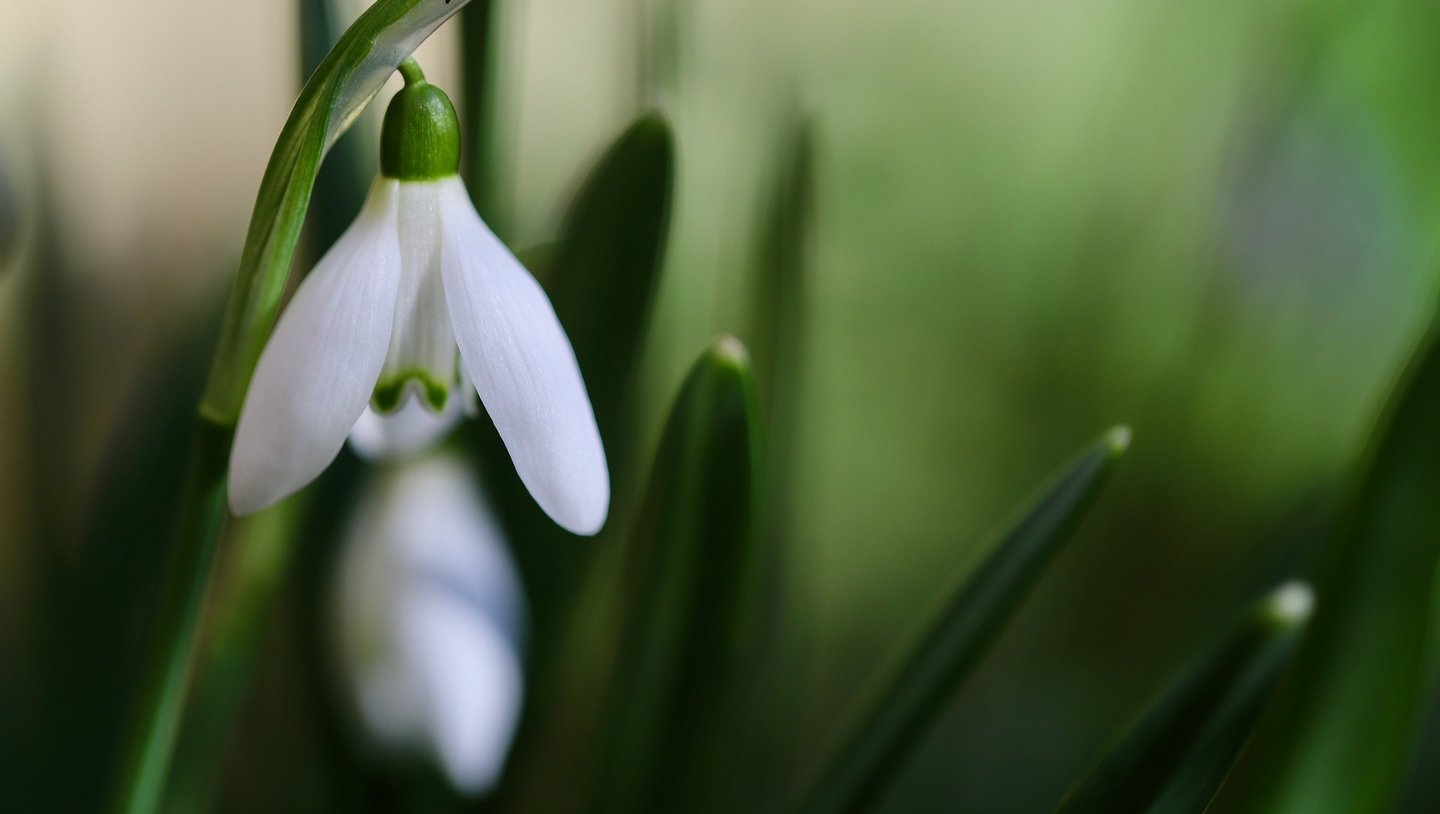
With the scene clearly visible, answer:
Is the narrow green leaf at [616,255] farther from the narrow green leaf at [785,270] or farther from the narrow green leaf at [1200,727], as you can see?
the narrow green leaf at [1200,727]

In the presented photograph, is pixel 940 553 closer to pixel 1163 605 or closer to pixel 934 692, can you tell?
pixel 1163 605

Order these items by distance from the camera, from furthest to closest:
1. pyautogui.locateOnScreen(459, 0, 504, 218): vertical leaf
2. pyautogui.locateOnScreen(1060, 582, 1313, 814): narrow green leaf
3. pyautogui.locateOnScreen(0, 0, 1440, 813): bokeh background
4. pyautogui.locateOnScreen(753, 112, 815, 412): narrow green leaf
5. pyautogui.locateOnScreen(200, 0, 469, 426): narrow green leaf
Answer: pyautogui.locateOnScreen(0, 0, 1440, 813): bokeh background, pyautogui.locateOnScreen(753, 112, 815, 412): narrow green leaf, pyautogui.locateOnScreen(459, 0, 504, 218): vertical leaf, pyautogui.locateOnScreen(1060, 582, 1313, 814): narrow green leaf, pyautogui.locateOnScreen(200, 0, 469, 426): narrow green leaf

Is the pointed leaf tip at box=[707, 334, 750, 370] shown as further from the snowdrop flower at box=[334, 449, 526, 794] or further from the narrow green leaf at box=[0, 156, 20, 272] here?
the narrow green leaf at box=[0, 156, 20, 272]

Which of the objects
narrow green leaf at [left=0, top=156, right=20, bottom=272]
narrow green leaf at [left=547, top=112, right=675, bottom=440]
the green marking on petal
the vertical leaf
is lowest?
the green marking on petal

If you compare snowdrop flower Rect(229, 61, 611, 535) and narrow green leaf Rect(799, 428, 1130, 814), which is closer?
snowdrop flower Rect(229, 61, 611, 535)

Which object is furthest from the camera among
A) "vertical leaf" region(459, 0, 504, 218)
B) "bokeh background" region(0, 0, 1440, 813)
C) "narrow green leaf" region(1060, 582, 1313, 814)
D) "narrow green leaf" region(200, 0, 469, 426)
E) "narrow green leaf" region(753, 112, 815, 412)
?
"bokeh background" region(0, 0, 1440, 813)

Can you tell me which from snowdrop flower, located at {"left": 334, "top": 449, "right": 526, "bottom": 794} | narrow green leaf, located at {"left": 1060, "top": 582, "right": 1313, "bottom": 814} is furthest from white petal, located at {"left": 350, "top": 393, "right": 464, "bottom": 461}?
narrow green leaf, located at {"left": 1060, "top": 582, "right": 1313, "bottom": 814}

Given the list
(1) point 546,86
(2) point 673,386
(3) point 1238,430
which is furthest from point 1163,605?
(1) point 546,86

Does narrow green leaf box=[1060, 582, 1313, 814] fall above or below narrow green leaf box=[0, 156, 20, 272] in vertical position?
below
